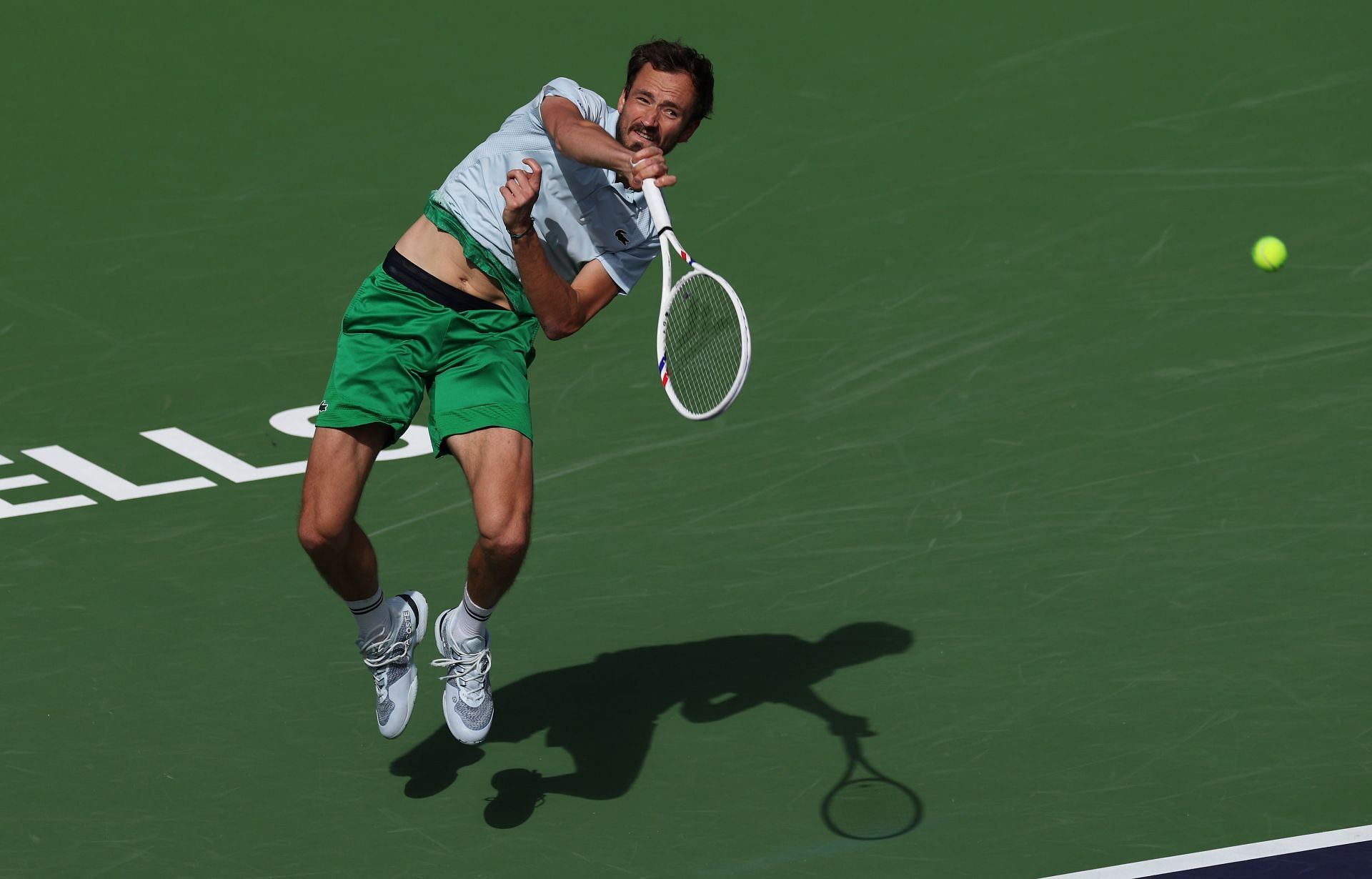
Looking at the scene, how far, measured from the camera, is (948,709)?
8.84m

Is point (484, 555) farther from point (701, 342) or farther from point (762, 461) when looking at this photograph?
point (762, 461)

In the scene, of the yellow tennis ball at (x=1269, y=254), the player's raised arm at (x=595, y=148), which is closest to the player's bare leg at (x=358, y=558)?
the player's raised arm at (x=595, y=148)

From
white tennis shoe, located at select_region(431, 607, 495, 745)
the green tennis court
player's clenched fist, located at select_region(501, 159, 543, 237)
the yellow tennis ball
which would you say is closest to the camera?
player's clenched fist, located at select_region(501, 159, 543, 237)

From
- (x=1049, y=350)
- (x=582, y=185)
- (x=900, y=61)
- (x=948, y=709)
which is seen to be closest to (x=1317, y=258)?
(x=1049, y=350)

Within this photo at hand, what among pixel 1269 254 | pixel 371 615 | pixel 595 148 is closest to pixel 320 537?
pixel 371 615

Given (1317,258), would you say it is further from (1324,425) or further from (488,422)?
(488,422)

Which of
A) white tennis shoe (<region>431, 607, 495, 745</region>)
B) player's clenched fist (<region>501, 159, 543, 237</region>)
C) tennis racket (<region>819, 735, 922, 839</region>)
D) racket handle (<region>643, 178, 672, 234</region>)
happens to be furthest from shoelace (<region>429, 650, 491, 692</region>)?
racket handle (<region>643, 178, 672, 234</region>)

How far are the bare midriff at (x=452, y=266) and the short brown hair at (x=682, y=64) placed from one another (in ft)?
2.80

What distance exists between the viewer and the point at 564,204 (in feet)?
27.2

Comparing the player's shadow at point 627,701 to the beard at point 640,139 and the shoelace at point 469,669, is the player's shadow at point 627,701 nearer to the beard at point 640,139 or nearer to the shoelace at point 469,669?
the shoelace at point 469,669

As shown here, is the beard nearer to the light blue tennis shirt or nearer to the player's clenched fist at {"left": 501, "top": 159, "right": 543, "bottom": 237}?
the light blue tennis shirt

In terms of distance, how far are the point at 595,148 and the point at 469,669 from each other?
1.90 m

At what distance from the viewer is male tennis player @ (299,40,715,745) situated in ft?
26.4

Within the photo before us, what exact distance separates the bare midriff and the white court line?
2.81 metres
